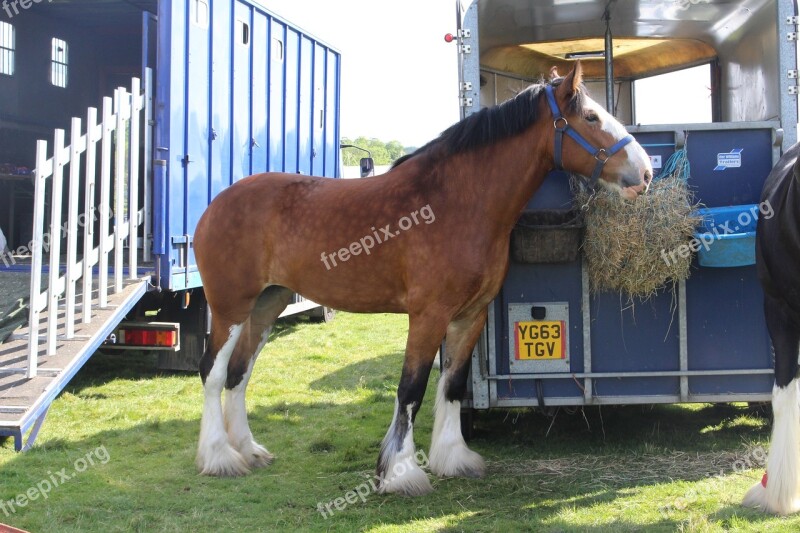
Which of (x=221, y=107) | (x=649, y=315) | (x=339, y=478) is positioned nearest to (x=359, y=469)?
(x=339, y=478)

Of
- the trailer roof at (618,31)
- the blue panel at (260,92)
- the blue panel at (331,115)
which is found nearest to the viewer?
the trailer roof at (618,31)

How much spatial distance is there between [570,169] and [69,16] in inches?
268

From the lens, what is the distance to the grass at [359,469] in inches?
136

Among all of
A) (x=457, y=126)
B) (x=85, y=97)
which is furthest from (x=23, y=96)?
(x=457, y=126)

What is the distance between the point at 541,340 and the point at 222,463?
6.83 feet

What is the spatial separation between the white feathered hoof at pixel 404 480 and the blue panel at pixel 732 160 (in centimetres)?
241

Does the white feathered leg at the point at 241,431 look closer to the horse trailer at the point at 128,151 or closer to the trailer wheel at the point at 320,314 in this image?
the horse trailer at the point at 128,151

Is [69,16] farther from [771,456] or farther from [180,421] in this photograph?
[771,456]

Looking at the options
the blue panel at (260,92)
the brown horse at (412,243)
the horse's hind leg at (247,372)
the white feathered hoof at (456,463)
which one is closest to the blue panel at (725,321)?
the brown horse at (412,243)

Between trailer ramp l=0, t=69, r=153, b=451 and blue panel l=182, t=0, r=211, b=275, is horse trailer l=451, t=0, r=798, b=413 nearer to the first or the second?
trailer ramp l=0, t=69, r=153, b=451

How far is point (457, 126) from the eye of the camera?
412 cm

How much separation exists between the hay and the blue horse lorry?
11.9 feet

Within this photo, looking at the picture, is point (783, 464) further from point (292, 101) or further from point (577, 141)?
point (292, 101)

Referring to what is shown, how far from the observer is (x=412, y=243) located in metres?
3.97
